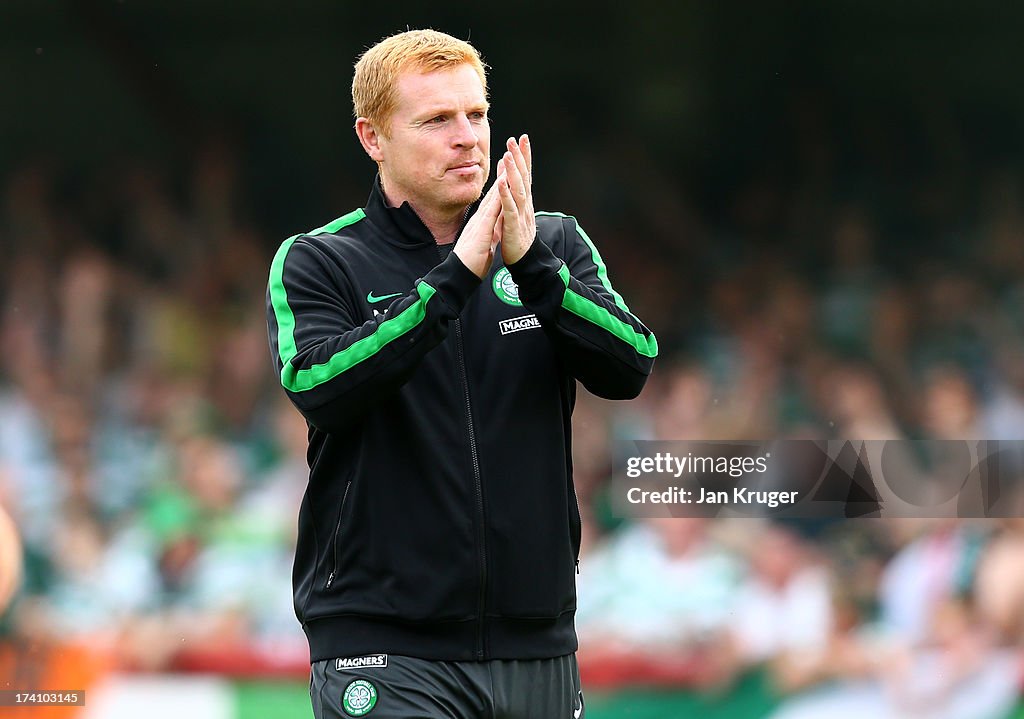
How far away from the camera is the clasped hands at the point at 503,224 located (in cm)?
241

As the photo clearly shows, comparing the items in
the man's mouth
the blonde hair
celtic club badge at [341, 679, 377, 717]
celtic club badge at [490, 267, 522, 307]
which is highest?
the blonde hair

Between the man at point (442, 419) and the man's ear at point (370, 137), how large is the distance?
0.07 meters

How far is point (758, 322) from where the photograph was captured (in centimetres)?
491

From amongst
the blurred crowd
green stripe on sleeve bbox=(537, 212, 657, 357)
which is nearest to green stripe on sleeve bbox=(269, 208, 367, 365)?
green stripe on sleeve bbox=(537, 212, 657, 357)

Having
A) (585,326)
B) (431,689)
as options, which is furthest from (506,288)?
(431,689)

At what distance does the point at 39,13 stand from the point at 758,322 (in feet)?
8.85

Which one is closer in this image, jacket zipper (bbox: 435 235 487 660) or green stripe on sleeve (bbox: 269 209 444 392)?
green stripe on sleeve (bbox: 269 209 444 392)

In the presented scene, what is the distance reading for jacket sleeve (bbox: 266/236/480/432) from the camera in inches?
92.7

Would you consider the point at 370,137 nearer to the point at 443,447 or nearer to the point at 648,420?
the point at 443,447

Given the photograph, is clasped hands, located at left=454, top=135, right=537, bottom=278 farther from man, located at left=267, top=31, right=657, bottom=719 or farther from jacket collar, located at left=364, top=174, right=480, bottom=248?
jacket collar, located at left=364, top=174, right=480, bottom=248

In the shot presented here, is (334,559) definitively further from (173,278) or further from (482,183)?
(173,278)

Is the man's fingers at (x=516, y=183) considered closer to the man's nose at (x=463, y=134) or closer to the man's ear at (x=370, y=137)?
the man's nose at (x=463, y=134)

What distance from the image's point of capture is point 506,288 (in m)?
2.64

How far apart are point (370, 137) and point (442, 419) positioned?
1.96 feet
